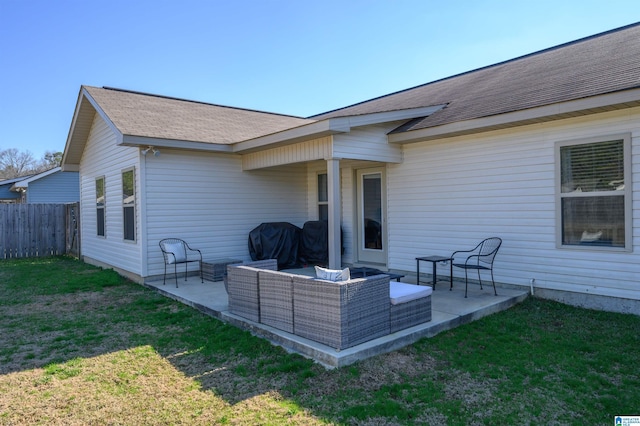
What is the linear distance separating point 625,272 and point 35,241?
14757 millimetres

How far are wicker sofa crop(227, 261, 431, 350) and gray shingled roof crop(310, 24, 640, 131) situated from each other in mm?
3106

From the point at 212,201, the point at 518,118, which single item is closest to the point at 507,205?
the point at 518,118

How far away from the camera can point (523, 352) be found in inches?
158

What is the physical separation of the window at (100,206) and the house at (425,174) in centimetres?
5

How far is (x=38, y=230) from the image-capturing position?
12992mm

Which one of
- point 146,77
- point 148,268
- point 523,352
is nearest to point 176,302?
point 148,268

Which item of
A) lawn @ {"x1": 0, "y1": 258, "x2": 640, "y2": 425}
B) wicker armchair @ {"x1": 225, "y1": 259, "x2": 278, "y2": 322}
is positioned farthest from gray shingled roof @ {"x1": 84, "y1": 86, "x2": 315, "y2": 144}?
lawn @ {"x1": 0, "y1": 258, "x2": 640, "y2": 425}

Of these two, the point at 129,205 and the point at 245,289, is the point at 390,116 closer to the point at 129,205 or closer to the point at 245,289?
the point at 245,289

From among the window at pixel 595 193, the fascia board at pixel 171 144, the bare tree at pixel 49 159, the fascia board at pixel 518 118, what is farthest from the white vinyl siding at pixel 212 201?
the bare tree at pixel 49 159

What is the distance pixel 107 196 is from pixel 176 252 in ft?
10.1

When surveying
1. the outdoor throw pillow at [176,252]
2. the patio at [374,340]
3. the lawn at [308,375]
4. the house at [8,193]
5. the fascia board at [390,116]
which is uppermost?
the fascia board at [390,116]

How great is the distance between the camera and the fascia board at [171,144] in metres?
6.94

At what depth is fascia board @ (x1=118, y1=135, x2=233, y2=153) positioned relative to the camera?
6.94 meters

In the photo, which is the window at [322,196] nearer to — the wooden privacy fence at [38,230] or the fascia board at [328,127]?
the fascia board at [328,127]
